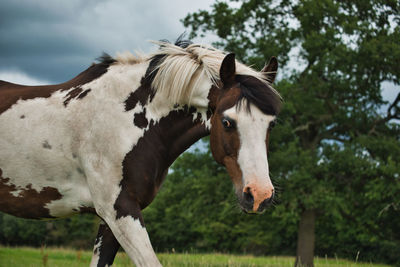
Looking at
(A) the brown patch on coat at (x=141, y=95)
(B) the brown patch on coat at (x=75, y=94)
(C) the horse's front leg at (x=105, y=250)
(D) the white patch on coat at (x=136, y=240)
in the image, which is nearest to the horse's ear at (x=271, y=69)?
(A) the brown patch on coat at (x=141, y=95)

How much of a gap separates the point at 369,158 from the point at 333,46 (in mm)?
5055

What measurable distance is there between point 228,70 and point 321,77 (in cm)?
1591

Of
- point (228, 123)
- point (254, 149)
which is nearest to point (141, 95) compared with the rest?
point (228, 123)

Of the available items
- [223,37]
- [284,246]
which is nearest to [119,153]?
[223,37]

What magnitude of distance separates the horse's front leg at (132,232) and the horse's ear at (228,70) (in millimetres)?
1237

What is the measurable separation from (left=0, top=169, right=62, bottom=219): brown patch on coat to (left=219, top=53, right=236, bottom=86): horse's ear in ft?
5.76

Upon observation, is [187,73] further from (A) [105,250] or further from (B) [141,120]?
(A) [105,250]

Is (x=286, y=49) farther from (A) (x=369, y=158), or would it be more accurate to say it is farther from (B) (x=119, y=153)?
(B) (x=119, y=153)

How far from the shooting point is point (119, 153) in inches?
126

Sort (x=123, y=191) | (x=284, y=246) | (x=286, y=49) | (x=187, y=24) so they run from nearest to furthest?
(x=123, y=191), (x=286, y=49), (x=187, y=24), (x=284, y=246)

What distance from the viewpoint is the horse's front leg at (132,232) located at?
292 cm

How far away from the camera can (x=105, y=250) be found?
3652 millimetres

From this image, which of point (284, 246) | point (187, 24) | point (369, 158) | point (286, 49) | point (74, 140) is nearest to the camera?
point (74, 140)

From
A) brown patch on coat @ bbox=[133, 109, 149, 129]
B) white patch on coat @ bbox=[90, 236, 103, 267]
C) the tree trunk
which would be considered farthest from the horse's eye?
the tree trunk
